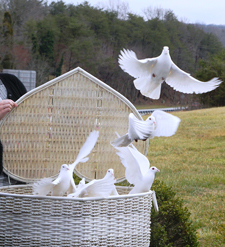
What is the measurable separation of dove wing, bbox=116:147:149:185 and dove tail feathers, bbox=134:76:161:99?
0.87 ft

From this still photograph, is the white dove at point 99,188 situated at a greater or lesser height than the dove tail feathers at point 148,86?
lesser

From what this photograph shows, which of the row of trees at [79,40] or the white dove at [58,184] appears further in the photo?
the row of trees at [79,40]

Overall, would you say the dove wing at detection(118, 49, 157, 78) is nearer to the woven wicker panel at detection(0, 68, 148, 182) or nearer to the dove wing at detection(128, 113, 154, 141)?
the dove wing at detection(128, 113, 154, 141)

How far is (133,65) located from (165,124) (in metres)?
0.30

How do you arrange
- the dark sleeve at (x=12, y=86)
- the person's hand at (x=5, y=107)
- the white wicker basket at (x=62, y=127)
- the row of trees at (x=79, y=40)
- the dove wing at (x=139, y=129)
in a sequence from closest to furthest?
the dove wing at (x=139, y=129) < the person's hand at (x=5, y=107) < the white wicker basket at (x=62, y=127) < the dark sleeve at (x=12, y=86) < the row of trees at (x=79, y=40)

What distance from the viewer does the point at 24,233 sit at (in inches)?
54.2

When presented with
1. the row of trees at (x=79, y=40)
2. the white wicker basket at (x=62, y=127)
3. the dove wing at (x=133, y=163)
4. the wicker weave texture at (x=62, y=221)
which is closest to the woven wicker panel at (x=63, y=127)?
the white wicker basket at (x=62, y=127)

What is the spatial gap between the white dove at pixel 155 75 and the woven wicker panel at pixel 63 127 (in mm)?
344

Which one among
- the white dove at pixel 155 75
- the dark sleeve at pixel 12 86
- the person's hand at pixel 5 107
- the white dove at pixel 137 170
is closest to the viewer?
the white dove at pixel 155 75

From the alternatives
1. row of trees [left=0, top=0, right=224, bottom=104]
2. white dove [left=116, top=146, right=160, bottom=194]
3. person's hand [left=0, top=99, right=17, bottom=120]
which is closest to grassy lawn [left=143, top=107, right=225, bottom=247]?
white dove [left=116, top=146, right=160, bottom=194]

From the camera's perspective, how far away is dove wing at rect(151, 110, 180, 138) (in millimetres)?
1330

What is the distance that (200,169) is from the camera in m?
5.02

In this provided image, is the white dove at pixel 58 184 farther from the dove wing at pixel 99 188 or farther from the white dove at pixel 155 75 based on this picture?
the white dove at pixel 155 75

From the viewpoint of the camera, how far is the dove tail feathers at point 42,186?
1447 mm
